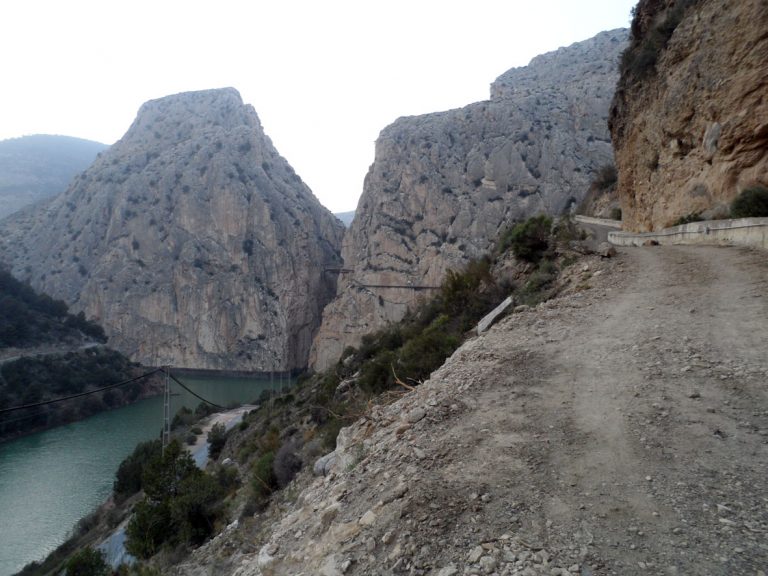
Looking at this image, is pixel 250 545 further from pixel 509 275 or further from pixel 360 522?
pixel 509 275

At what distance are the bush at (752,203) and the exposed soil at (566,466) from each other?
15.1 feet

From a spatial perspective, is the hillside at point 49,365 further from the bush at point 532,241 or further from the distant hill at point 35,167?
the distant hill at point 35,167

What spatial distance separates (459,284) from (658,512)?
11.8 m

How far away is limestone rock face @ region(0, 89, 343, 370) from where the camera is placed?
6175 cm

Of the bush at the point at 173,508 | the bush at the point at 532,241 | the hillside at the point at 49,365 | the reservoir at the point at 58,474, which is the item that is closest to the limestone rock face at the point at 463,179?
the reservoir at the point at 58,474

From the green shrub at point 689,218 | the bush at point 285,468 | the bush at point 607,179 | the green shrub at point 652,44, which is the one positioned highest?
the green shrub at point 652,44

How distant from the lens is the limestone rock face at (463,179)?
42812mm

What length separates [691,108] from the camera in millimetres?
12680

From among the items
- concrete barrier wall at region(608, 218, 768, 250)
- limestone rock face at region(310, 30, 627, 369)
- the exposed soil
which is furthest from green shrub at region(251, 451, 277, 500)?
limestone rock face at region(310, 30, 627, 369)

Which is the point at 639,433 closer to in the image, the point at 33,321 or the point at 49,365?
the point at 49,365

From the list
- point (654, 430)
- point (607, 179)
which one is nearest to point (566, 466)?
point (654, 430)

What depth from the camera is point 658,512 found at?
2641 mm

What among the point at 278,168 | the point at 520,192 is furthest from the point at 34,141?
the point at 520,192

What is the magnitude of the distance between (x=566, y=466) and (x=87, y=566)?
43.4 feet
